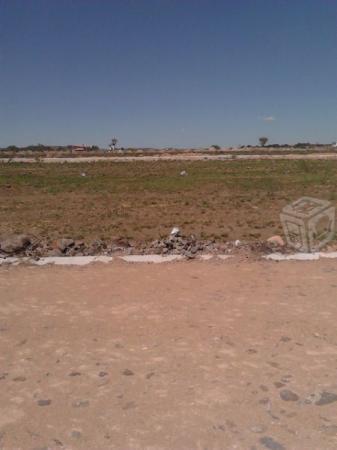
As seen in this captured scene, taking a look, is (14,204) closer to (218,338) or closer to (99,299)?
(99,299)

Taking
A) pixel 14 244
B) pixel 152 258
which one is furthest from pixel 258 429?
pixel 14 244

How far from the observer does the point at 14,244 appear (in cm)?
839

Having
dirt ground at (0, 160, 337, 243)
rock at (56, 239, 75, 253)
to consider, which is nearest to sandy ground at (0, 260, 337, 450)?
rock at (56, 239, 75, 253)

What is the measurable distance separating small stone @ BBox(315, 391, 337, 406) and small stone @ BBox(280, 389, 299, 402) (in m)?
0.17

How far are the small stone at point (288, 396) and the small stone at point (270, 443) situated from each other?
1.68ft

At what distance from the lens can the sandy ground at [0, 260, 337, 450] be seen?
312 centimetres

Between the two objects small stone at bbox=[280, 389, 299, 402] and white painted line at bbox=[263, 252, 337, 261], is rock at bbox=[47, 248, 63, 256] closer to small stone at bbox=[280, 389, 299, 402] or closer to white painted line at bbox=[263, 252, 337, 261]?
white painted line at bbox=[263, 252, 337, 261]

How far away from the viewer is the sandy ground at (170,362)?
3121 millimetres

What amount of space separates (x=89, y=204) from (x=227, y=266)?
9.98 metres

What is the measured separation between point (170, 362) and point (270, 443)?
132 centimetres

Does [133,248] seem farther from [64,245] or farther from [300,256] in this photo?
[300,256]

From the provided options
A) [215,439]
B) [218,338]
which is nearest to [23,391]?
[215,439]

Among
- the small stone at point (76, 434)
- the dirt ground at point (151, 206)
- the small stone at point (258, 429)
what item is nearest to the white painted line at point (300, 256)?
the dirt ground at point (151, 206)

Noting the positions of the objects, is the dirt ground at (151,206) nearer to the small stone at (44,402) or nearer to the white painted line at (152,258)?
the white painted line at (152,258)
